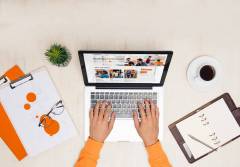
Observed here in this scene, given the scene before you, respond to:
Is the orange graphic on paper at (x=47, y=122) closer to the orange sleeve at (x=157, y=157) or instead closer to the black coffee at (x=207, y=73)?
the orange sleeve at (x=157, y=157)

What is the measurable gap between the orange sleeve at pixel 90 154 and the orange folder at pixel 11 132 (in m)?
0.21

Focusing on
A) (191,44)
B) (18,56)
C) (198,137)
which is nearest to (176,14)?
(191,44)

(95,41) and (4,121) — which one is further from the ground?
(95,41)

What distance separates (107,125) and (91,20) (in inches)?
15.0

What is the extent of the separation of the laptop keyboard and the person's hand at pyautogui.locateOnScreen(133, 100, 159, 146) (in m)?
0.02

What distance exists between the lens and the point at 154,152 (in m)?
1.17

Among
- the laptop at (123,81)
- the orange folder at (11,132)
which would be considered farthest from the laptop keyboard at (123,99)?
the orange folder at (11,132)

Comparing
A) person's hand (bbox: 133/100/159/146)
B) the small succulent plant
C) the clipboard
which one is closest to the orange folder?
the small succulent plant

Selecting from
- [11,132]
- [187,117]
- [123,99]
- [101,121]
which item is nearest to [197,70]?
[187,117]

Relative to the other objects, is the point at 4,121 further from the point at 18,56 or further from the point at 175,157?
the point at 175,157

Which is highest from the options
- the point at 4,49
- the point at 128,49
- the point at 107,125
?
the point at 4,49

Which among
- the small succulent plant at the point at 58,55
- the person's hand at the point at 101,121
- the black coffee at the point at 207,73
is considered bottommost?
the person's hand at the point at 101,121

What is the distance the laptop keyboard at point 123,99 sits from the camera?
1176mm

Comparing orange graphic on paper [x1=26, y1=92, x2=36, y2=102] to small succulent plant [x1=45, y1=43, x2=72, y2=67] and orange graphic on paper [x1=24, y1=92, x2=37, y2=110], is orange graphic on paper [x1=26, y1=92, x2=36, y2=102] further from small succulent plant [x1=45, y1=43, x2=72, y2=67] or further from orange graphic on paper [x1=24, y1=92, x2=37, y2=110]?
small succulent plant [x1=45, y1=43, x2=72, y2=67]
